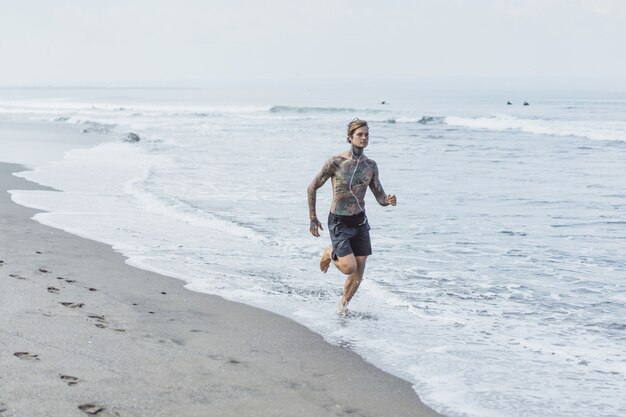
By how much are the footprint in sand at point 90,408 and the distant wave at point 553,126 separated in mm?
33548

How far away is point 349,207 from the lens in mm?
7141

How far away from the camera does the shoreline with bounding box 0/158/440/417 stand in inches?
179

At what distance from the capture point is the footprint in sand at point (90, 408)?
427 cm

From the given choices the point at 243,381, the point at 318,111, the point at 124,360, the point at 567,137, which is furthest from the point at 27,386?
the point at 318,111

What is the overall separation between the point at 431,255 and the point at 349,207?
350 centimetres

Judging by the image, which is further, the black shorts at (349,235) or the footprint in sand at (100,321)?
the black shorts at (349,235)

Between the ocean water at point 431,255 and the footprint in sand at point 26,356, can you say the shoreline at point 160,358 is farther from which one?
the ocean water at point 431,255

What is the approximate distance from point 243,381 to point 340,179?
2587mm

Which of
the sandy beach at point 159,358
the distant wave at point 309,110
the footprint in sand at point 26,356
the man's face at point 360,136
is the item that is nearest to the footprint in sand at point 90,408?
the sandy beach at point 159,358

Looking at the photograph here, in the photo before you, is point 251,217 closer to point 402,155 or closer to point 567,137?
point 402,155

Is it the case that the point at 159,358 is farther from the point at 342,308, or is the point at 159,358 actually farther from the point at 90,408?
the point at 342,308

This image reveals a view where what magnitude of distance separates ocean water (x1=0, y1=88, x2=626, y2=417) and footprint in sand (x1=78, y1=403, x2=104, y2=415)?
2064mm

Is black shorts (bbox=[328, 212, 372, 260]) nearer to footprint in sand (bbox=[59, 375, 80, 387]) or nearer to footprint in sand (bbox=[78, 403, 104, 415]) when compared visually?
footprint in sand (bbox=[59, 375, 80, 387])

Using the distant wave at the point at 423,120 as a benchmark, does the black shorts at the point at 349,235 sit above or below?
above
